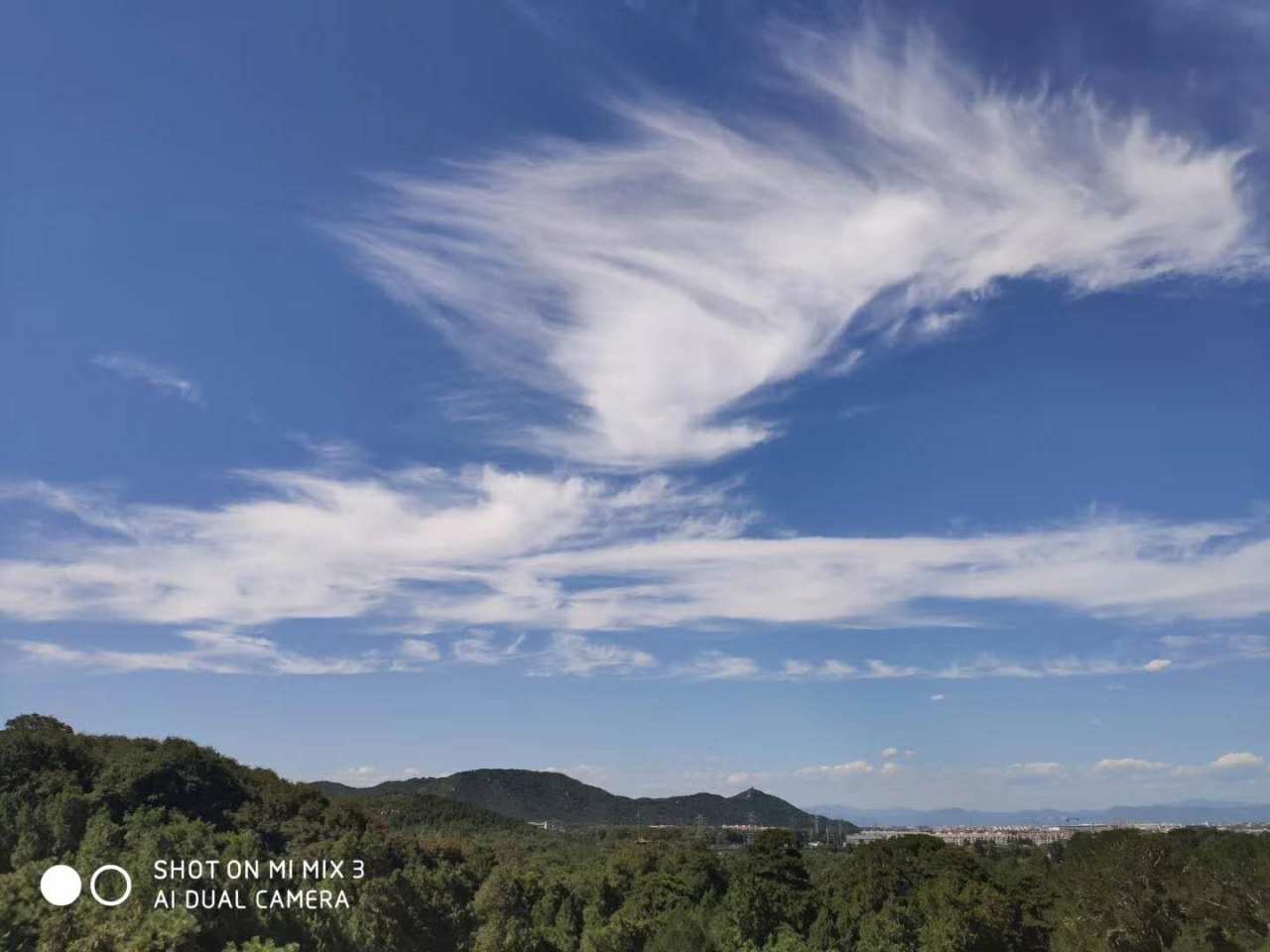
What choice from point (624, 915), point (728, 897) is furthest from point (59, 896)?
point (728, 897)

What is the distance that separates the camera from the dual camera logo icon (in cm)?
3075

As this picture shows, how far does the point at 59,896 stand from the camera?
30.8 meters

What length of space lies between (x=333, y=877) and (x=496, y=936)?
8.62 metres

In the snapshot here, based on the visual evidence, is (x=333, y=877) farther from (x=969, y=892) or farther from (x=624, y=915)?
(x=969, y=892)

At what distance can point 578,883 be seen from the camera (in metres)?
A: 62.6

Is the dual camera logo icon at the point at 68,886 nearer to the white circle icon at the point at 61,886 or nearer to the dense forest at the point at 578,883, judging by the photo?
the white circle icon at the point at 61,886

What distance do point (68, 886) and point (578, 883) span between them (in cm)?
3600

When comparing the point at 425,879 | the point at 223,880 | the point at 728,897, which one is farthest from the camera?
the point at 728,897

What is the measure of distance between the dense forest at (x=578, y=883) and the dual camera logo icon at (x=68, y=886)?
1.37ft

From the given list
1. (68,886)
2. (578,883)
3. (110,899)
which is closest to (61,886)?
(68,886)

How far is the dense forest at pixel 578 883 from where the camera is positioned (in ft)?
145

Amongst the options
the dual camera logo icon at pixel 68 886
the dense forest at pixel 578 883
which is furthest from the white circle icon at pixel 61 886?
the dense forest at pixel 578 883

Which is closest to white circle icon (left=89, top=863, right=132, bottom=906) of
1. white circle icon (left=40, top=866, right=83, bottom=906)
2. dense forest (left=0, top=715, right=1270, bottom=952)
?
white circle icon (left=40, top=866, right=83, bottom=906)

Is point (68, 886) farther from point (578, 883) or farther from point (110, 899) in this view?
point (578, 883)
